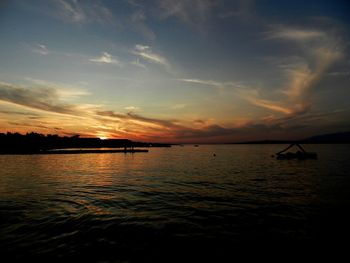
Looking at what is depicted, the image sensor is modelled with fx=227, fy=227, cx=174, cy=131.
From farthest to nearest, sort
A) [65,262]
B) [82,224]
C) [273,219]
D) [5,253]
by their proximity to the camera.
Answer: [273,219], [82,224], [5,253], [65,262]

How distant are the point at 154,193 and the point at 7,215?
13229 mm

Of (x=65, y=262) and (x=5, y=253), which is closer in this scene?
(x=65, y=262)

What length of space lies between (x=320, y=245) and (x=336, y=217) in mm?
6250

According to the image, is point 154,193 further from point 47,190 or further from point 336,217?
point 336,217

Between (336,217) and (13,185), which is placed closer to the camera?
(336,217)

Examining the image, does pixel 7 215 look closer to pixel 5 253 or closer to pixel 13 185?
pixel 5 253

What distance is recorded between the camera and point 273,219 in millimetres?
15891

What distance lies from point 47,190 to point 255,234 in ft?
76.1

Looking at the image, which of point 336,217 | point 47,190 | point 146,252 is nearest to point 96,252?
point 146,252

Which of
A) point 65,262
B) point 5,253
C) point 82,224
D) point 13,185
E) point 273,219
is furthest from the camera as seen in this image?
point 13,185

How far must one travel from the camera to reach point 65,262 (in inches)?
386

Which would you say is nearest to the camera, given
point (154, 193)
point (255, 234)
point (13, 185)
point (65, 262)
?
point (65, 262)

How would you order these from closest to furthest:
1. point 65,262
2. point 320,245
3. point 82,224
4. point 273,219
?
point 65,262 → point 320,245 → point 82,224 → point 273,219

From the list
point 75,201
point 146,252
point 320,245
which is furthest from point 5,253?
point 320,245
